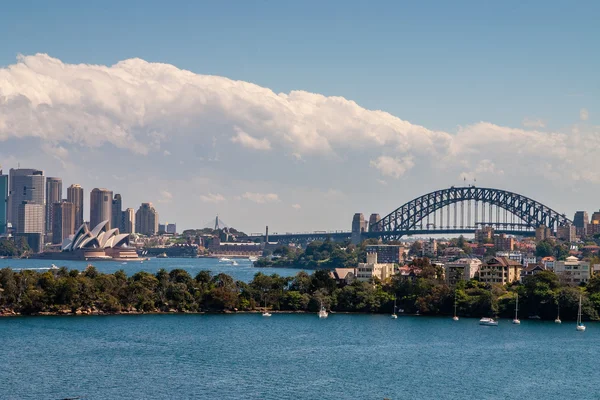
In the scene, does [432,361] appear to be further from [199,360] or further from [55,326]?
[55,326]

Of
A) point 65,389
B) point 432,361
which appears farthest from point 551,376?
point 65,389

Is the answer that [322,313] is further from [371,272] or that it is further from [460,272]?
[371,272]

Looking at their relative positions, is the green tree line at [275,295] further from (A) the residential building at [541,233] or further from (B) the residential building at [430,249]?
(A) the residential building at [541,233]

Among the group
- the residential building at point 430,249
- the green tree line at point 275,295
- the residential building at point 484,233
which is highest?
the residential building at point 484,233

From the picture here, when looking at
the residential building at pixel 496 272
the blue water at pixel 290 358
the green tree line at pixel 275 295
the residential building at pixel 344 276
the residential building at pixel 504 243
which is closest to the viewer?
the blue water at pixel 290 358

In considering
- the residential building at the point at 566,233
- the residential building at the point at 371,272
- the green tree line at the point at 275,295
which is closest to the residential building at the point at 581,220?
the residential building at the point at 566,233

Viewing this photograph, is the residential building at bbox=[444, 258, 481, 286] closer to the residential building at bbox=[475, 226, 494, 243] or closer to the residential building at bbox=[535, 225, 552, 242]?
the residential building at bbox=[535, 225, 552, 242]

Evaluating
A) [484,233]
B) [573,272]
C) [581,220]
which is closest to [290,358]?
[573,272]
